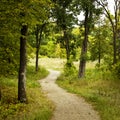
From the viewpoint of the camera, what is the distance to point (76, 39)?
41.3 metres

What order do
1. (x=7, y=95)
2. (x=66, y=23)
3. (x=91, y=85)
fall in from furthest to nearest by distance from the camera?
(x=66, y=23) < (x=91, y=85) < (x=7, y=95)

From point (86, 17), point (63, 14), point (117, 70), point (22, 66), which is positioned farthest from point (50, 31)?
point (22, 66)

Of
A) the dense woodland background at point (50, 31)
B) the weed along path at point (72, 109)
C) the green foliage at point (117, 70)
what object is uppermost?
the dense woodland background at point (50, 31)

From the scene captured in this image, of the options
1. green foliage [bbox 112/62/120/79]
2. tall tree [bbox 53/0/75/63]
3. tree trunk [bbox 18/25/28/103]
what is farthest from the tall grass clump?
tall tree [bbox 53/0/75/63]

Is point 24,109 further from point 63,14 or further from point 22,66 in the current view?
point 63,14

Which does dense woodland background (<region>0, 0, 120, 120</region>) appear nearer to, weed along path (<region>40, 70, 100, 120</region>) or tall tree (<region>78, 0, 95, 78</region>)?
tall tree (<region>78, 0, 95, 78</region>)

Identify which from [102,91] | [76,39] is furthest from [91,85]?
[76,39]

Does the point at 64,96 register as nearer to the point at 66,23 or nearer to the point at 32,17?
the point at 32,17

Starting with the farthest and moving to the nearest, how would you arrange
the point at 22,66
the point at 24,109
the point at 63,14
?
the point at 63,14
the point at 22,66
the point at 24,109

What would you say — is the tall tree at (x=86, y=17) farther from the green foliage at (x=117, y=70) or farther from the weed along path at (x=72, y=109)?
the weed along path at (x=72, y=109)

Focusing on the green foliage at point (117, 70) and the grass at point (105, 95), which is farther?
the green foliage at point (117, 70)

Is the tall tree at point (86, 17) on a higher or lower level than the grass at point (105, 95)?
higher

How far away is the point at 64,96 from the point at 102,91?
3.14 meters

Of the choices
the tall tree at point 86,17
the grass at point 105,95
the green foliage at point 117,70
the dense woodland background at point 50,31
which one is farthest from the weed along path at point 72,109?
the tall tree at point 86,17
